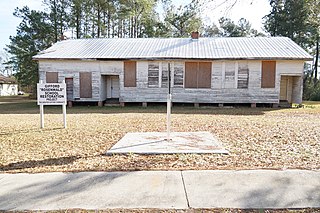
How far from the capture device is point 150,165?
4625mm

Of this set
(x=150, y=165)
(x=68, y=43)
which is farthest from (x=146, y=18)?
(x=150, y=165)

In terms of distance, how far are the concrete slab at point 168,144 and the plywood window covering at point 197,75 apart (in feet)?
31.9

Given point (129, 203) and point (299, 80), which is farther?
point (299, 80)

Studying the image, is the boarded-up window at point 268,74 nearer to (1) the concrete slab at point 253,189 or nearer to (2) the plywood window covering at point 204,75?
(2) the plywood window covering at point 204,75

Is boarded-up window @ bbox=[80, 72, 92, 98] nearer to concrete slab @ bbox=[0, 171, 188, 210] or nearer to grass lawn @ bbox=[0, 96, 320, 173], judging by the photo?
grass lawn @ bbox=[0, 96, 320, 173]

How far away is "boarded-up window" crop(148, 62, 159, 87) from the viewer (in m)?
16.8

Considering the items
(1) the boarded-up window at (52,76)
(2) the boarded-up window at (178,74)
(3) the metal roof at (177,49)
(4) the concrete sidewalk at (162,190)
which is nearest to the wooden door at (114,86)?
(3) the metal roof at (177,49)

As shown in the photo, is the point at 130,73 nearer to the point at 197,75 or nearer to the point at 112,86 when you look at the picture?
the point at 112,86

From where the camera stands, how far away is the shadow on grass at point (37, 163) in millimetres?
4708

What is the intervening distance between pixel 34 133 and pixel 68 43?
46.4ft

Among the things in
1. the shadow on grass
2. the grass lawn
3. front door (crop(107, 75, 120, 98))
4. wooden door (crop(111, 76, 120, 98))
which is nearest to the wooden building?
front door (crop(107, 75, 120, 98))

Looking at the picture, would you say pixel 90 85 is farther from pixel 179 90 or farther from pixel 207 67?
pixel 207 67

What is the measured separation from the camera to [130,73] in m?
17.0

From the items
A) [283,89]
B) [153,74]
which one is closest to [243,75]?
[283,89]
